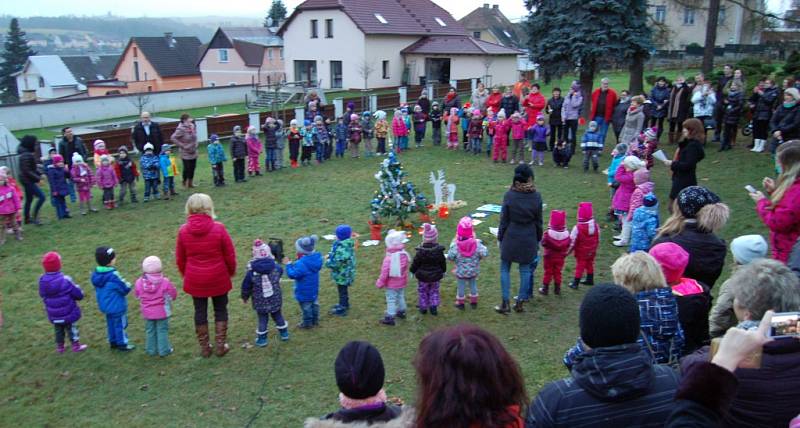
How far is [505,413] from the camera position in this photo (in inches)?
104

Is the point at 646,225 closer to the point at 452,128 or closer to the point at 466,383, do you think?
the point at 466,383

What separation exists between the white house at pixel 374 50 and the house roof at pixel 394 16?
6cm

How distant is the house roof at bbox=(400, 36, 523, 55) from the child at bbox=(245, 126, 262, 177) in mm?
25993

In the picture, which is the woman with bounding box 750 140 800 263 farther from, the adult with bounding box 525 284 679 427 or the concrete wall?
the concrete wall

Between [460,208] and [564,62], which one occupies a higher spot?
[564,62]

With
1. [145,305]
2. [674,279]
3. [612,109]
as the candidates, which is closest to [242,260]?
[145,305]

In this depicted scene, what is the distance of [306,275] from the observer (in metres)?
7.87

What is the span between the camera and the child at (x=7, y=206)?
12164mm

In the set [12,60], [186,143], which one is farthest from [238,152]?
[12,60]

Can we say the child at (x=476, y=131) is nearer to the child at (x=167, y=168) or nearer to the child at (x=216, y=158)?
the child at (x=216, y=158)

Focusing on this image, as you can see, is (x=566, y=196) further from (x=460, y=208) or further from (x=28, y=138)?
(x=28, y=138)

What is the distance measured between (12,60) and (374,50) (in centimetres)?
5693

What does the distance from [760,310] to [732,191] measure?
444 inches

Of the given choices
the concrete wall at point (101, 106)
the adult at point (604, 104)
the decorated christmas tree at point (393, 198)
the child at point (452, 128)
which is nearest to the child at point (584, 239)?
the decorated christmas tree at point (393, 198)
